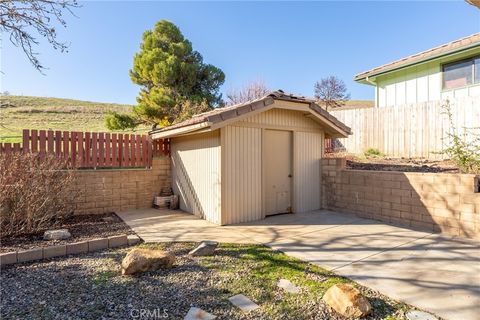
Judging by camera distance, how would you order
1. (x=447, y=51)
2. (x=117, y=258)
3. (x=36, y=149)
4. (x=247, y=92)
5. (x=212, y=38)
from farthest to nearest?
(x=247, y=92), (x=212, y=38), (x=447, y=51), (x=36, y=149), (x=117, y=258)

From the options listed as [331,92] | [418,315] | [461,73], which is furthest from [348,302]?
[331,92]

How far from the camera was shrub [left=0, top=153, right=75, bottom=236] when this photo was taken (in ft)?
17.5

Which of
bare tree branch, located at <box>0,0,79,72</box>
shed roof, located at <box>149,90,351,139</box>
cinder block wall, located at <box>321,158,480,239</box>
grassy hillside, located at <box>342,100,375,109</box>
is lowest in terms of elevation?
cinder block wall, located at <box>321,158,480,239</box>

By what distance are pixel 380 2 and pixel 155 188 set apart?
35.4 ft

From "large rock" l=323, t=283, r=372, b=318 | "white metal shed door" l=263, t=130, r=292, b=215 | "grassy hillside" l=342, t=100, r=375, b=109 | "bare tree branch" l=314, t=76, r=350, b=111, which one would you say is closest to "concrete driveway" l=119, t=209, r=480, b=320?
"white metal shed door" l=263, t=130, r=292, b=215

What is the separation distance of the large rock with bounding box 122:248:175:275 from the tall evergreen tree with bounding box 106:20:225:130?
11.1 meters

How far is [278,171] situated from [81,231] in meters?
5.17

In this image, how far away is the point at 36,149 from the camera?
719cm

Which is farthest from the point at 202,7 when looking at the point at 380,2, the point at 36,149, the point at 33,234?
the point at 33,234

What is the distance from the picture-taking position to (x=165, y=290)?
339cm

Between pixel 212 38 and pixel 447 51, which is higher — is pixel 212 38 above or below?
above

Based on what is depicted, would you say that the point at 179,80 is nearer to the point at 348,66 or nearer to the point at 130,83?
the point at 130,83

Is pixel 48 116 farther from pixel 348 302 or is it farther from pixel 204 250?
pixel 348 302

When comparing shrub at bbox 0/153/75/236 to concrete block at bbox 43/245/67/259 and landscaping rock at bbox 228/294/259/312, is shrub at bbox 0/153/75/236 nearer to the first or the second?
concrete block at bbox 43/245/67/259
